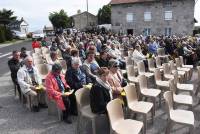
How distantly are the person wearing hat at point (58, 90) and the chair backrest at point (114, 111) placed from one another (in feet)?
4.92

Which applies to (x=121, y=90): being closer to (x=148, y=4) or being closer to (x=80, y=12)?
(x=148, y=4)

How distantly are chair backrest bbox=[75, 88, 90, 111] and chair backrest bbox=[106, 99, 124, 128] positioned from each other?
81cm

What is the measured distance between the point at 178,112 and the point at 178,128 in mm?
566

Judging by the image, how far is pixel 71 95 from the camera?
572 cm

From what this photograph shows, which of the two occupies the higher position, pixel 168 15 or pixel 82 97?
pixel 168 15

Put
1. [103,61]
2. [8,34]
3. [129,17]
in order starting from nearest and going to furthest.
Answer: [103,61], [129,17], [8,34]

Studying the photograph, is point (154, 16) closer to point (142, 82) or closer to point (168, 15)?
point (168, 15)

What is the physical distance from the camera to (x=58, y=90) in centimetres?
545

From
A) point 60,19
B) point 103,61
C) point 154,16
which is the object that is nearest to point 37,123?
point 103,61

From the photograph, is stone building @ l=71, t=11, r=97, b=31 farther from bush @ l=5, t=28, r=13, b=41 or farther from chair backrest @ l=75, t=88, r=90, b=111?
chair backrest @ l=75, t=88, r=90, b=111

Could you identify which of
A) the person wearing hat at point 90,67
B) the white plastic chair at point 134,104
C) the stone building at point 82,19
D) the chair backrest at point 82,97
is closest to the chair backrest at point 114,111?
the white plastic chair at point 134,104

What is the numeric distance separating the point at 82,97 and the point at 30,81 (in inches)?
69.8

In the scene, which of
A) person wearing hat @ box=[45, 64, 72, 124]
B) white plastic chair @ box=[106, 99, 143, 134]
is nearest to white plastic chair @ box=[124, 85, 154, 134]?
white plastic chair @ box=[106, 99, 143, 134]

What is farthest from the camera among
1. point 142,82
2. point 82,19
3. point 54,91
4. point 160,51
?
point 82,19
